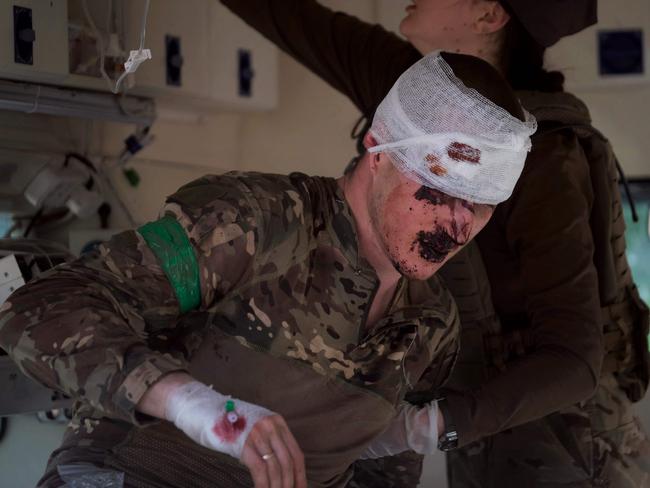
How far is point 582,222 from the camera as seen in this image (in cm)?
204

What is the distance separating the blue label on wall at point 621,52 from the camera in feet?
10.6

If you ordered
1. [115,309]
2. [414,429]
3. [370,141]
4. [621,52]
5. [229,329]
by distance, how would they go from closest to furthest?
[115,309]
[229,329]
[370,141]
[414,429]
[621,52]

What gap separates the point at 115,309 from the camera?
137 centimetres

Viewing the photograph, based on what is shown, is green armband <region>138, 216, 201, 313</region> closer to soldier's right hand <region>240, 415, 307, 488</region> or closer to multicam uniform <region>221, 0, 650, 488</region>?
soldier's right hand <region>240, 415, 307, 488</region>

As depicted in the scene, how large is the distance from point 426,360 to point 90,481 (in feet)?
2.15

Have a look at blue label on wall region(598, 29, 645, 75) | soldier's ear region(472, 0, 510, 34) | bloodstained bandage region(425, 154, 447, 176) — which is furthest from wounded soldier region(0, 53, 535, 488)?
blue label on wall region(598, 29, 645, 75)

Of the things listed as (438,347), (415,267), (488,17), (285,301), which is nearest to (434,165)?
(415,267)

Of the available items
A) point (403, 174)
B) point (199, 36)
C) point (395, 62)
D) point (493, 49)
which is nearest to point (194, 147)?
point (199, 36)

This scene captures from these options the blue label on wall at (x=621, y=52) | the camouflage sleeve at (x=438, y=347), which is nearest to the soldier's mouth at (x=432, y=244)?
the camouflage sleeve at (x=438, y=347)

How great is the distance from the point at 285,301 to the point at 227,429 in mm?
428

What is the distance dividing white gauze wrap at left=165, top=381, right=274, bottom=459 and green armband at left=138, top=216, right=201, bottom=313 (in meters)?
0.20

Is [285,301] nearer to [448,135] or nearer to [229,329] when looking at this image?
[229,329]

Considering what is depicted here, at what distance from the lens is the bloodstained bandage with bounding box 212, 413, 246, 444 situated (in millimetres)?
1251

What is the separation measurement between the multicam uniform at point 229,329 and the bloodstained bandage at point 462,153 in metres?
0.22
